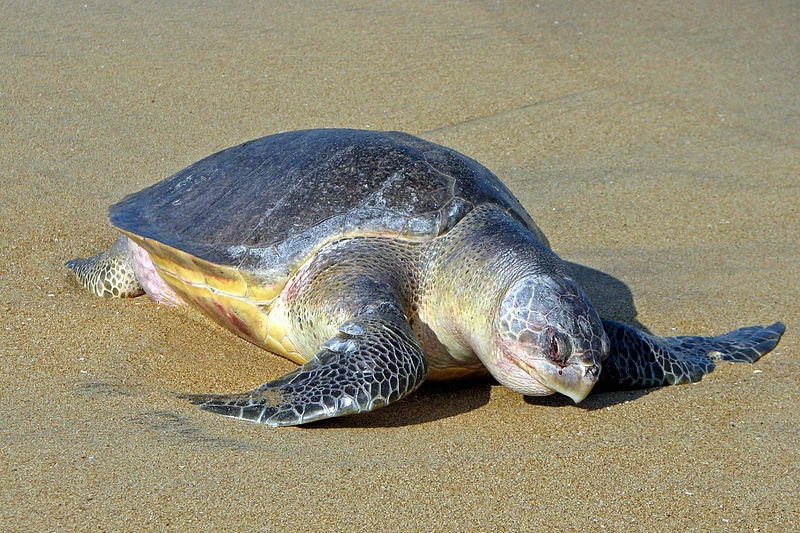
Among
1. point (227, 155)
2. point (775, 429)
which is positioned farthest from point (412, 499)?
point (227, 155)

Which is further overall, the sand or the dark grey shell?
the dark grey shell

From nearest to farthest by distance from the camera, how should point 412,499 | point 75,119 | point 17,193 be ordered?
point 412,499, point 17,193, point 75,119

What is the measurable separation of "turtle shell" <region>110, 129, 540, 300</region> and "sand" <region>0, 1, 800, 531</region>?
427mm

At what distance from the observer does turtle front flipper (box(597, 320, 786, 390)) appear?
3.89 m

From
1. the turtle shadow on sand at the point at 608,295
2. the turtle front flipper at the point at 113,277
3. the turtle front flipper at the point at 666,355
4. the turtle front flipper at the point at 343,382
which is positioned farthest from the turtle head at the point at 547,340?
the turtle front flipper at the point at 113,277

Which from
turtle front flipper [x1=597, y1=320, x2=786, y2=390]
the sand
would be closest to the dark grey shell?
the sand

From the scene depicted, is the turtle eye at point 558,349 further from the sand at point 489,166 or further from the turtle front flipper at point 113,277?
the turtle front flipper at point 113,277

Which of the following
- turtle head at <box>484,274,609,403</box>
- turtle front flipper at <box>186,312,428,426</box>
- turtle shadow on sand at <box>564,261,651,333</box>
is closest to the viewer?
turtle front flipper at <box>186,312,428,426</box>

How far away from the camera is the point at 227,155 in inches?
188

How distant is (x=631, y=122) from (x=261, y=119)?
308 centimetres

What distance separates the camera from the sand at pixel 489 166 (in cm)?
281

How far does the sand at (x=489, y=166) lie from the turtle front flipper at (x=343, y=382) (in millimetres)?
102

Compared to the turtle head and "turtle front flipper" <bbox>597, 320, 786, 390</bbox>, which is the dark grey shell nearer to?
the turtle head

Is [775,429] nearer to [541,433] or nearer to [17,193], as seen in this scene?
[541,433]
